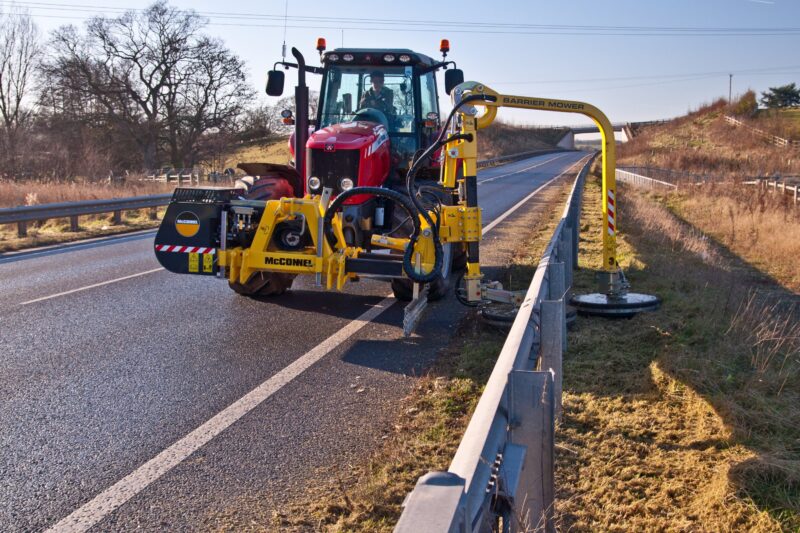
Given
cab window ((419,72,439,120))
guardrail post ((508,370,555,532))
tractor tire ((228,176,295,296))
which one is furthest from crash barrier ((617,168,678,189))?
guardrail post ((508,370,555,532))

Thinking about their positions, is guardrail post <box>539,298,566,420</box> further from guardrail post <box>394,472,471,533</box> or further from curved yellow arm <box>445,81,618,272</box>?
curved yellow arm <box>445,81,618,272</box>

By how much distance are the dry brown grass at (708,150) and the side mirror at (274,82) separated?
93.9 ft

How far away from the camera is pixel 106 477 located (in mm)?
4184

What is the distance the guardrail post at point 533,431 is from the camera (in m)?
3.17

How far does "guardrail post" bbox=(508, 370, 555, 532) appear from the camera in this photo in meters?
3.17

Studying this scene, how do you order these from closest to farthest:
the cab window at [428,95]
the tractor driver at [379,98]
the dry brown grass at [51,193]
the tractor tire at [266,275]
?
the tractor tire at [266,275] < the tractor driver at [379,98] < the cab window at [428,95] < the dry brown grass at [51,193]

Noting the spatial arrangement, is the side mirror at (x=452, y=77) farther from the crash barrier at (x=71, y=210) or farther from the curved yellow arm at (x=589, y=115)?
the crash barrier at (x=71, y=210)

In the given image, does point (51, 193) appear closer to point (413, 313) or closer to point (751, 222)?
point (413, 313)

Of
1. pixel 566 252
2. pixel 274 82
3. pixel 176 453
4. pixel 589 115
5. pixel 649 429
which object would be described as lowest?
pixel 176 453

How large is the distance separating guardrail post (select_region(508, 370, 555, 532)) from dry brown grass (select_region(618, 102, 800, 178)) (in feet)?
109

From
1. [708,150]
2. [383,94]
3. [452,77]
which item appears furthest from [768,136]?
[383,94]

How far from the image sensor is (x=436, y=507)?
1907mm

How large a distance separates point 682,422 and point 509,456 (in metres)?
2.13

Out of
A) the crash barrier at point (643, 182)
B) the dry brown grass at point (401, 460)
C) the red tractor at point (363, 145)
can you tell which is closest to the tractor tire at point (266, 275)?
the red tractor at point (363, 145)
